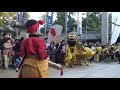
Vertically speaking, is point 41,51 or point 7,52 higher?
point 41,51

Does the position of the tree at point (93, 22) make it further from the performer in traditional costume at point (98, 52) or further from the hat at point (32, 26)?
the hat at point (32, 26)

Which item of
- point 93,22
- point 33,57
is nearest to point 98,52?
point 33,57

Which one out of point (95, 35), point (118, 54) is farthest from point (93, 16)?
point (118, 54)

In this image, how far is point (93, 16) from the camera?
1106 inches

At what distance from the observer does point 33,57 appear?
3830mm

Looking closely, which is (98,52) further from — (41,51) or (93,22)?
(93,22)

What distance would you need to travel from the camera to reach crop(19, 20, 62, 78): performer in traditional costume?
380 cm

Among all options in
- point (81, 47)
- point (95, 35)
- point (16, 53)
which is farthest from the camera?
point (95, 35)

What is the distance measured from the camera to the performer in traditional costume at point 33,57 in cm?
380

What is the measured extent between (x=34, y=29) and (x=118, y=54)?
10.5 m

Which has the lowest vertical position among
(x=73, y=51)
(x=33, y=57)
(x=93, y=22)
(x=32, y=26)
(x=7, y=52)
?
(x=73, y=51)

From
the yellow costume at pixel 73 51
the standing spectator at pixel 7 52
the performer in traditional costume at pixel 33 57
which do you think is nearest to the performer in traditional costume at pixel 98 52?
the yellow costume at pixel 73 51

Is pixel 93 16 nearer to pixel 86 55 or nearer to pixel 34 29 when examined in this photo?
pixel 86 55
